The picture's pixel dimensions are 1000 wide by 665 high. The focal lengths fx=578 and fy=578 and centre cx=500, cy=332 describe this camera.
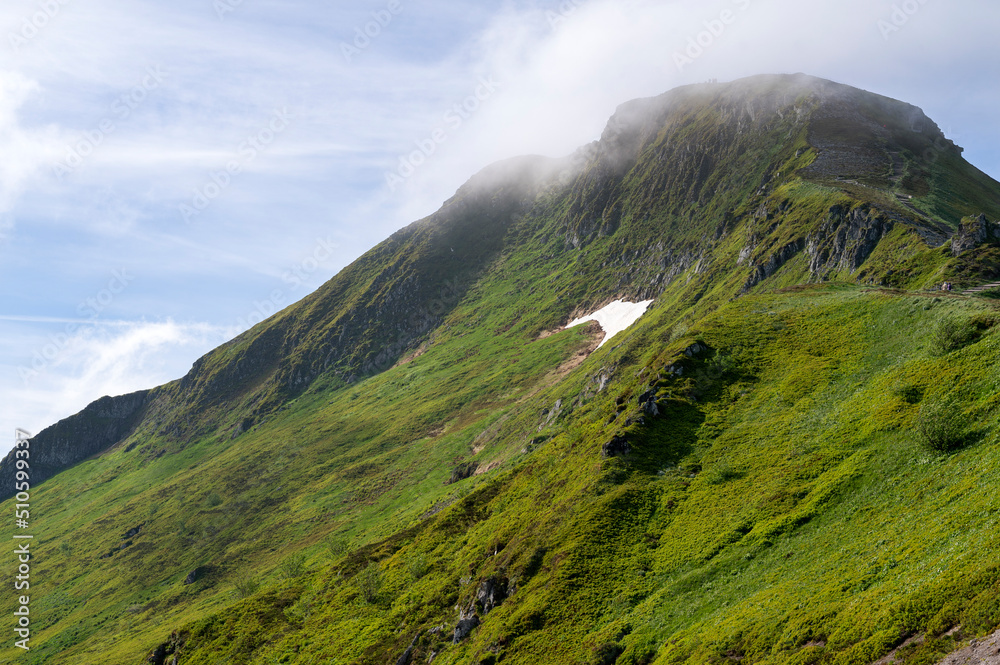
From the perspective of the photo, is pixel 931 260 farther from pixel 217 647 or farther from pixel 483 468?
pixel 217 647

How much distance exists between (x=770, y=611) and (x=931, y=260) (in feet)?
251

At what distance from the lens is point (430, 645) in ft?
180

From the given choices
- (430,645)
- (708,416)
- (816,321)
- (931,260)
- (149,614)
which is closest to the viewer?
(430,645)

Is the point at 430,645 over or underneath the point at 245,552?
underneath

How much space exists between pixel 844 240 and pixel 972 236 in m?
30.6

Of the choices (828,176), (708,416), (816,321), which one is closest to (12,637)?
(708,416)

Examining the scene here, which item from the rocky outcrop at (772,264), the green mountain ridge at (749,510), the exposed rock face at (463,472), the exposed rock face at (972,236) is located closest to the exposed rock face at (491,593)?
the green mountain ridge at (749,510)

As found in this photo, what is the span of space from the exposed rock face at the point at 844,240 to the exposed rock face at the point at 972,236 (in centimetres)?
1948

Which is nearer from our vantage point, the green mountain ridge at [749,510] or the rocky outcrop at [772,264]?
the green mountain ridge at [749,510]

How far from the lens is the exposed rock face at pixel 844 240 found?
339ft

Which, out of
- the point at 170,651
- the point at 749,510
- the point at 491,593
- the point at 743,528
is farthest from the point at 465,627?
the point at 170,651

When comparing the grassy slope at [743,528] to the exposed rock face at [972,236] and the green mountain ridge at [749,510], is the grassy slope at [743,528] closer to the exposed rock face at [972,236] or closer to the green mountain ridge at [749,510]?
the green mountain ridge at [749,510]

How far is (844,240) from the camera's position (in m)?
111

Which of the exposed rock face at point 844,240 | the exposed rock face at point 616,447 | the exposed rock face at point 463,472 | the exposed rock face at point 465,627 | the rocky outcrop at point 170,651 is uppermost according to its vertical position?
the exposed rock face at point 844,240
